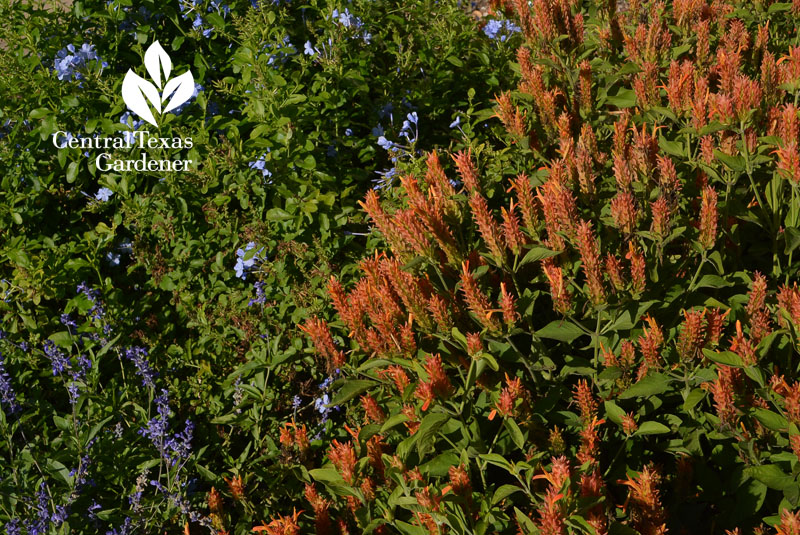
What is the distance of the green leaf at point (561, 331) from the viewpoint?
1966 millimetres

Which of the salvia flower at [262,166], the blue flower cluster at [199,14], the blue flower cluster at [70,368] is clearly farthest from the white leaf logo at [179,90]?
the blue flower cluster at [70,368]

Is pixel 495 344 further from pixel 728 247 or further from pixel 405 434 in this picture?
pixel 728 247

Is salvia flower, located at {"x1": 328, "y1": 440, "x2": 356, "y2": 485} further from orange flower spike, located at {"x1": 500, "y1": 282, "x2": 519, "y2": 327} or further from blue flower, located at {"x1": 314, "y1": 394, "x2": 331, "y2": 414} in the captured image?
blue flower, located at {"x1": 314, "y1": 394, "x2": 331, "y2": 414}

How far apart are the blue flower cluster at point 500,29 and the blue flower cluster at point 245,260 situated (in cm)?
174

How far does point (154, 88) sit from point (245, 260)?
3.23 ft

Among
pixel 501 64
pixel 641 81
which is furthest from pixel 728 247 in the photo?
pixel 501 64

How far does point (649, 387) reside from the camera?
6.21 ft

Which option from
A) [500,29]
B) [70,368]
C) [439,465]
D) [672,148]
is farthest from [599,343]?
[500,29]

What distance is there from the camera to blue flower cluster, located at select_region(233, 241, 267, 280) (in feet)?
10.1

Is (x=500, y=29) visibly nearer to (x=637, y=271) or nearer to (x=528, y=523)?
(x=637, y=271)

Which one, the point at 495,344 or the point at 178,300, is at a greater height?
the point at 178,300

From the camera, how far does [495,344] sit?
1991 mm

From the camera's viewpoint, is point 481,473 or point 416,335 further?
point 416,335

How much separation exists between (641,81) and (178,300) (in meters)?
Answer: 2.22
